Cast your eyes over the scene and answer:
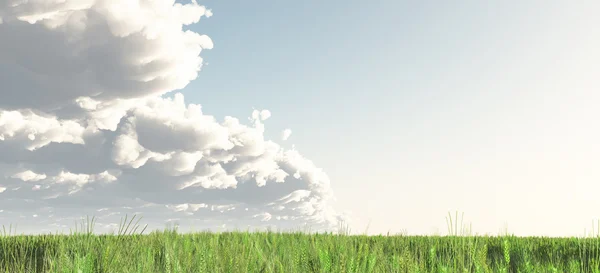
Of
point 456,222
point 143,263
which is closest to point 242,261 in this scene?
point 143,263

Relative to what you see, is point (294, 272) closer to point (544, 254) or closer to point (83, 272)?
point (83, 272)

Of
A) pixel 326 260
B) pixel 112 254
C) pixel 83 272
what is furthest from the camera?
pixel 112 254

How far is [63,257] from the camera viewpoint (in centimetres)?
382

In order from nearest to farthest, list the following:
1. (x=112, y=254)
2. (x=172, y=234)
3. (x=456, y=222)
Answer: (x=112, y=254)
(x=456, y=222)
(x=172, y=234)

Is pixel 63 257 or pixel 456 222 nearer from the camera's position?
pixel 63 257

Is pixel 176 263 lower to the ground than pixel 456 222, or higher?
lower

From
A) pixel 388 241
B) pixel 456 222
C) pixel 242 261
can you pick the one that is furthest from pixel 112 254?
pixel 388 241

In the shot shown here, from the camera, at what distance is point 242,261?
381cm

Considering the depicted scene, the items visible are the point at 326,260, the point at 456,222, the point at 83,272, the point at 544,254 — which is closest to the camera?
the point at 83,272

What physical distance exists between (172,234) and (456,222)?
16.0ft

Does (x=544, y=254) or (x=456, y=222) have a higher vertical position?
(x=456, y=222)

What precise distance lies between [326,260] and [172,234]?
4.59 meters

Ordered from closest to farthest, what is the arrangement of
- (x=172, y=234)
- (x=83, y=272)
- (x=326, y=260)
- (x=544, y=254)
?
(x=83, y=272)
(x=326, y=260)
(x=172, y=234)
(x=544, y=254)

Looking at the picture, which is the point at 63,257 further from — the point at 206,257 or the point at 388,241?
the point at 388,241
